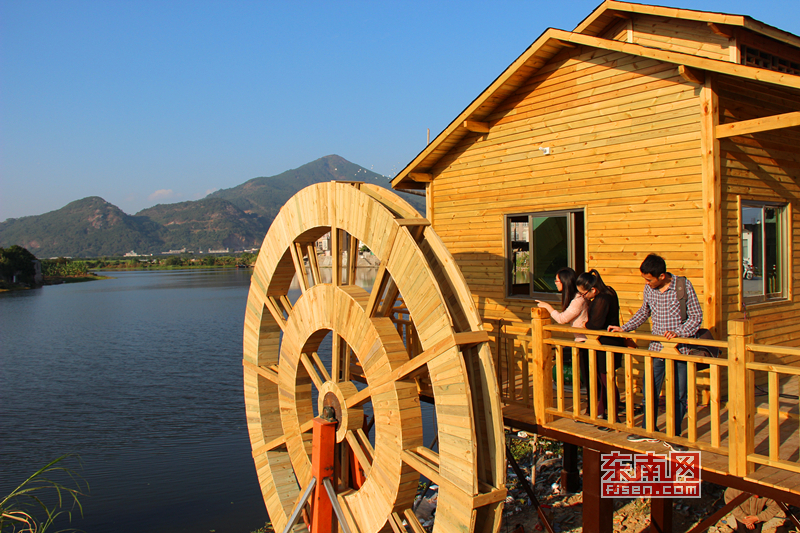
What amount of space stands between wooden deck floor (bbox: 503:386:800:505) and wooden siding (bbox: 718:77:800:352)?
1168mm

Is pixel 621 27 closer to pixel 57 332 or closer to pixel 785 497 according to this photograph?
pixel 785 497

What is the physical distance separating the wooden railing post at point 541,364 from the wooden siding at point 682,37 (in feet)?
14.2

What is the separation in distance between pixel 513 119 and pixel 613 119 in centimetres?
156

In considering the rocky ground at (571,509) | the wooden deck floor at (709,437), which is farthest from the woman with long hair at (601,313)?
the rocky ground at (571,509)

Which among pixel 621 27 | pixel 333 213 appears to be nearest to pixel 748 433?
pixel 333 213

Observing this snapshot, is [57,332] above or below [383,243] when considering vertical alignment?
below

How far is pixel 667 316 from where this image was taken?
5.24 m

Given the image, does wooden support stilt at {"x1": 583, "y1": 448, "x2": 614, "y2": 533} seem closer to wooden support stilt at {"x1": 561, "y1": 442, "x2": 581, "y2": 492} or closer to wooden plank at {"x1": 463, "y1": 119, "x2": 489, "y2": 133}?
wooden support stilt at {"x1": 561, "y1": 442, "x2": 581, "y2": 492}

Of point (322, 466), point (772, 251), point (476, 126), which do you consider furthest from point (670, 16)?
point (322, 466)

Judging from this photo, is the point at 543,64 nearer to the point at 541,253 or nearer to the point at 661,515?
the point at 541,253

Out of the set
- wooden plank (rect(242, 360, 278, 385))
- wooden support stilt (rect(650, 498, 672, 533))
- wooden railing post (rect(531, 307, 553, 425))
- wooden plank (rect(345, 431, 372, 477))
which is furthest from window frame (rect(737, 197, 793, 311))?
wooden plank (rect(242, 360, 278, 385))

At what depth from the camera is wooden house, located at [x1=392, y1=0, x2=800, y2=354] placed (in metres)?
6.43

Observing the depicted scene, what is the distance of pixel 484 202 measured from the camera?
8.91 m

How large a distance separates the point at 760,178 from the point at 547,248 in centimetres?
282
